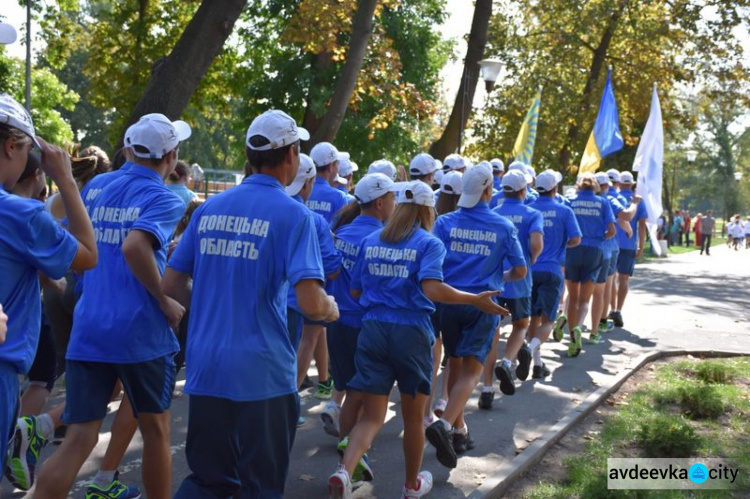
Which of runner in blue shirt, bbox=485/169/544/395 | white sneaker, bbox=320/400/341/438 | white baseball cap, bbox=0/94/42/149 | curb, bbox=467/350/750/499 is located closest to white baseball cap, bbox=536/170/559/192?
runner in blue shirt, bbox=485/169/544/395

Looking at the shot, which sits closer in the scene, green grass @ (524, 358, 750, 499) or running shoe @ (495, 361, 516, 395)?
green grass @ (524, 358, 750, 499)

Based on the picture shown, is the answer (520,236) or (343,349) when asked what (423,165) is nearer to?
(520,236)

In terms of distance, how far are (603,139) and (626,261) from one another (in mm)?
3912

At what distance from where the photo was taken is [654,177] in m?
14.0

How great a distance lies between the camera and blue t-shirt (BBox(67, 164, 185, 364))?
427 cm

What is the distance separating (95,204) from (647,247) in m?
37.9

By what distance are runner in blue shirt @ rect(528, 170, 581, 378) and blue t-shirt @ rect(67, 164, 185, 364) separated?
5.70 metres

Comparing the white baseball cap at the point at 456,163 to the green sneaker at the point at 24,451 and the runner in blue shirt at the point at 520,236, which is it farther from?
the green sneaker at the point at 24,451

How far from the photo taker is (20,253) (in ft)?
9.91

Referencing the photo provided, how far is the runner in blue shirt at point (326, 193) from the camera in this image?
8000 millimetres

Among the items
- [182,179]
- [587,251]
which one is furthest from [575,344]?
[182,179]

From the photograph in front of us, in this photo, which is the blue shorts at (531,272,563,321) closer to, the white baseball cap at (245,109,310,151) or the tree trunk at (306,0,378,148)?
the tree trunk at (306,0,378,148)

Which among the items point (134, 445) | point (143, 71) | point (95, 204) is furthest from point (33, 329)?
point (143, 71)

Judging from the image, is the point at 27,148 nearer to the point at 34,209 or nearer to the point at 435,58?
the point at 34,209
